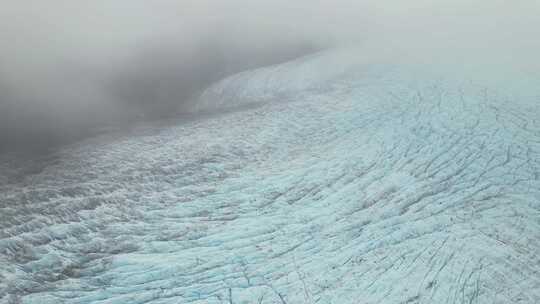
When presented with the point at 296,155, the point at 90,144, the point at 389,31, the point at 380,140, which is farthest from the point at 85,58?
the point at 389,31

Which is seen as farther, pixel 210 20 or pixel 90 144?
pixel 210 20

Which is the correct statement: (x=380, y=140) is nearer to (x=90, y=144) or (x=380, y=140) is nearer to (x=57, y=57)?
(x=90, y=144)

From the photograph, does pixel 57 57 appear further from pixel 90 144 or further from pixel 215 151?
pixel 215 151

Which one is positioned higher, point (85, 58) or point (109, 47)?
point (109, 47)

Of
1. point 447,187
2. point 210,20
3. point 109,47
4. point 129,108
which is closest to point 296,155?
point 447,187

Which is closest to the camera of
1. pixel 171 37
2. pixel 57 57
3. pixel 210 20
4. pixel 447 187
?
pixel 447 187

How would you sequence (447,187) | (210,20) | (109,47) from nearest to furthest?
(447,187) < (109,47) < (210,20)

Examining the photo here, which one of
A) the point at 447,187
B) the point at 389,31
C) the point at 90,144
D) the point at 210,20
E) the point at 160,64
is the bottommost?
the point at 447,187
